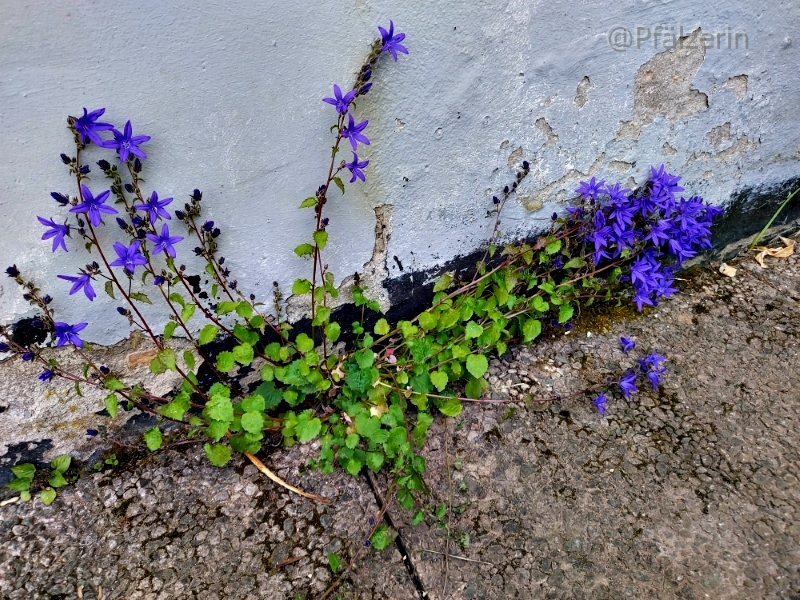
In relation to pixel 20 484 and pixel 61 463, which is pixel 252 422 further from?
pixel 20 484

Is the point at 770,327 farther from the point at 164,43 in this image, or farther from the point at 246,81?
the point at 164,43

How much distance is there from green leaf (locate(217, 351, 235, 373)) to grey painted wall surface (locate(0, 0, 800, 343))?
245 mm

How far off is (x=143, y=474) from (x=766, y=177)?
2.77 metres

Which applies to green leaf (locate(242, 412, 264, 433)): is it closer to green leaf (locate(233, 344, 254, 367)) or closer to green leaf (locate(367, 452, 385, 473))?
green leaf (locate(233, 344, 254, 367))

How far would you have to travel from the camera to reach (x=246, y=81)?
5.03ft

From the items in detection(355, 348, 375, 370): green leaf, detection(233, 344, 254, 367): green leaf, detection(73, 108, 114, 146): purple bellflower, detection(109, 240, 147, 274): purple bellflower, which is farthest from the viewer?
detection(355, 348, 375, 370): green leaf

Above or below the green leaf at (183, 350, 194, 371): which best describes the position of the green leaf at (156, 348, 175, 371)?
below

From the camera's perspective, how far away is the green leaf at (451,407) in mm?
1856

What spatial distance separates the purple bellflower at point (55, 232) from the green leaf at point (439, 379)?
1.15 meters

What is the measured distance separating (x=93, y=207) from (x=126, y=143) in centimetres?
18

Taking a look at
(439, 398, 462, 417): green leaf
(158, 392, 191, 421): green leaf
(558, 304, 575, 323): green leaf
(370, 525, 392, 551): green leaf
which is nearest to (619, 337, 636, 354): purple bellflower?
(558, 304, 575, 323): green leaf

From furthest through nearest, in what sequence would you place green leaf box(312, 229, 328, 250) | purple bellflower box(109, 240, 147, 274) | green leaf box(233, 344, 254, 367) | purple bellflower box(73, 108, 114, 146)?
green leaf box(233, 344, 254, 367), green leaf box(312, 229, 328, 250), purple bellflower box(109, 240, 147, 274), purple bellflower box(73, 108, 114, 146)

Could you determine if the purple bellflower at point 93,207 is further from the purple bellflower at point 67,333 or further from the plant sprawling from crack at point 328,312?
the purple bellflower at point 67,333

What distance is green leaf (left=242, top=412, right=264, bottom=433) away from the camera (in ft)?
5.62
